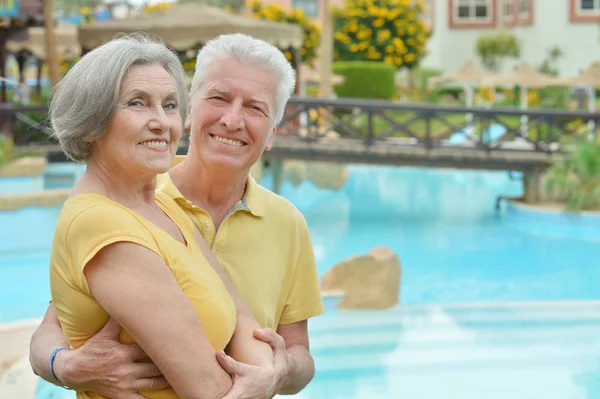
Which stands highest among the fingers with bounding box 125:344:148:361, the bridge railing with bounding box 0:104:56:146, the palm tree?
the fingers with bounding box 125:344:148:361

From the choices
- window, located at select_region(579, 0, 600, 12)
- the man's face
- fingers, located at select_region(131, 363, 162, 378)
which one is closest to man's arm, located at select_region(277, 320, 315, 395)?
fingers, located at select_region(131, 363, 162, 378)

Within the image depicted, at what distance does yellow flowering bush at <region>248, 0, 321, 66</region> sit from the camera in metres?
27.8

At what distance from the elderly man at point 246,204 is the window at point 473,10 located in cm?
3445

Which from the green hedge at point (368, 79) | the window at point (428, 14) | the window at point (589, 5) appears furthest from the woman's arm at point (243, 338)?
the window at point (428, 14)

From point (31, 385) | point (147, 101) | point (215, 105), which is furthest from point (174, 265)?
point (31, 385)

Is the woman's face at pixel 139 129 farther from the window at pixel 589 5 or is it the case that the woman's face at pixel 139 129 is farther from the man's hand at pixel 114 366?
the window at pixel 589 5

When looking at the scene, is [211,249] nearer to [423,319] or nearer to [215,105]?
[215,105]

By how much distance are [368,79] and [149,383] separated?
2576cm

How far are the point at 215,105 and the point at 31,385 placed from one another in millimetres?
3182

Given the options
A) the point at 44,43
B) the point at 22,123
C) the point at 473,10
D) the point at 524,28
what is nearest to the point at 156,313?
the point at 22,123

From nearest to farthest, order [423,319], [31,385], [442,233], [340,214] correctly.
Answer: [31,385], [423,319], [442,233], [340,214]

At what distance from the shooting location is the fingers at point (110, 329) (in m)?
1.82

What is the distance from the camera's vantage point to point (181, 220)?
2.03 m

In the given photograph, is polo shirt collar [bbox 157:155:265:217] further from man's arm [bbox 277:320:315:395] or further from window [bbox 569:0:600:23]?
window [bbox 569:0:600:23]
